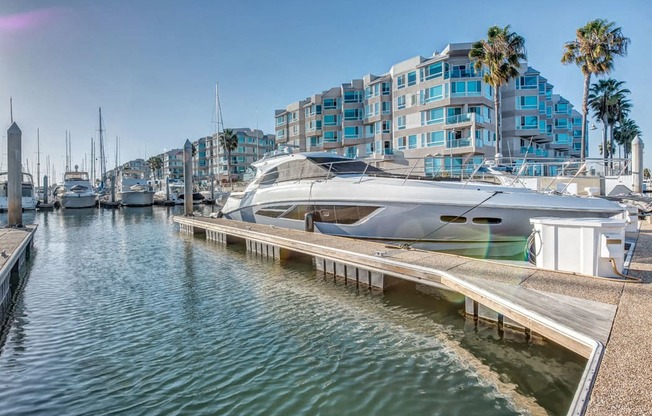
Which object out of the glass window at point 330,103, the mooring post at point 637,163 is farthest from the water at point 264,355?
the glass window at point 330,103

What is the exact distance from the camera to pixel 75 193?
43719mm

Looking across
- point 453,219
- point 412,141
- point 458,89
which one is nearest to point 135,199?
point 412,141

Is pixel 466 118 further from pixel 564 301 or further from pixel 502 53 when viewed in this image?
pixel 564 301

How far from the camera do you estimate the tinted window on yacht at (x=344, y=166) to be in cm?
1291

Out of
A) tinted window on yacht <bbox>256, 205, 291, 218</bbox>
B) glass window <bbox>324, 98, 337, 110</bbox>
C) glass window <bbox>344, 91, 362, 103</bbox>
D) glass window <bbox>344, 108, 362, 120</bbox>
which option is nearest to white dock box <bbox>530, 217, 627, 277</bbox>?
tinted window on yacht <bbox>256, 205, 291, 218</bbox>

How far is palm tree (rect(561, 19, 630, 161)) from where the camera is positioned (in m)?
25.1

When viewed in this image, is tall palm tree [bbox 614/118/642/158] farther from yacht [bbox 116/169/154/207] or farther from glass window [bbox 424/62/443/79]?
yacht [bbox 116/169/154/207]

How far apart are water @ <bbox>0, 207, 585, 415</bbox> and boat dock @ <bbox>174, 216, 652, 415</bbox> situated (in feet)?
2.06

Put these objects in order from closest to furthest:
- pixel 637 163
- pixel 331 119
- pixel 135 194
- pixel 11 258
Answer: pixel 11 258
pixel 637 163
pixel 135 194
pixel 331 119

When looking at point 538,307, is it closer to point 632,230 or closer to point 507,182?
point 632,230

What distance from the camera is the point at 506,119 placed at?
41.6 m

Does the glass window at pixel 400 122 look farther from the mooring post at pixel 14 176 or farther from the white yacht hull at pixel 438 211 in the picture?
the mooring post at pixel 14 176

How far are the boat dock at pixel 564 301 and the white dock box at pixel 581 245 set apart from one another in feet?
0.75

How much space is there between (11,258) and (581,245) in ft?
38.5
